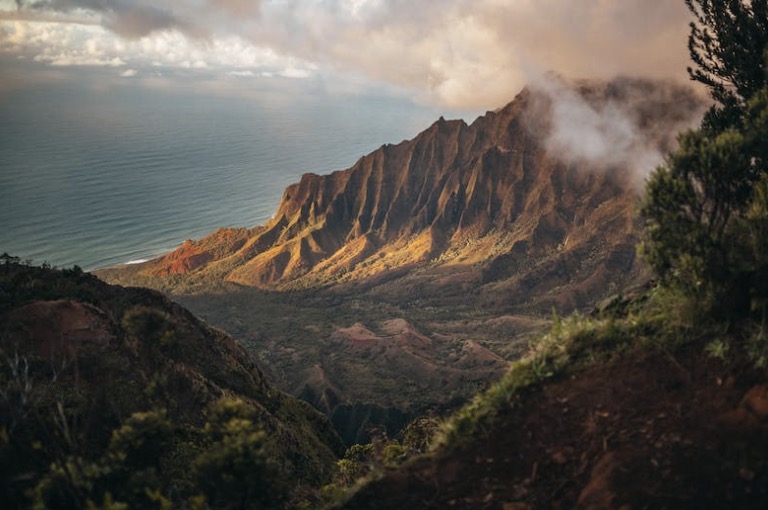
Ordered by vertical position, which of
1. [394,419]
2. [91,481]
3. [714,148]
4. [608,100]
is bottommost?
[394,419]

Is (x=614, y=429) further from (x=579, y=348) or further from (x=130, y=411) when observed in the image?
(x=130, y=411)

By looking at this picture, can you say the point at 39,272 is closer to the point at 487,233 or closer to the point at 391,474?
the point at 391,474

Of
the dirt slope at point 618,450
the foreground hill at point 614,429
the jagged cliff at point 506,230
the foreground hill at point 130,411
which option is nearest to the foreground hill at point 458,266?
the jagged cliff at point 506,230

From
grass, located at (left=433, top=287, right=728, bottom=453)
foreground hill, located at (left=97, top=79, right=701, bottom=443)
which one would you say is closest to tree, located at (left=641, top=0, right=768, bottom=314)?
grass, located at (left=433, top=287, right=728, bottom=453)

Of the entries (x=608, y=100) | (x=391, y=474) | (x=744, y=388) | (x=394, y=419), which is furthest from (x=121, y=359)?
(x=608, y=100)

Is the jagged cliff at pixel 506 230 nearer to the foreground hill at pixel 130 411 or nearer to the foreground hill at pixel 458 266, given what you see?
the foreground hill at pixel 458 266

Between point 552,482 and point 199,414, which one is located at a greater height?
point 552,482
